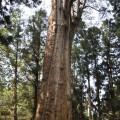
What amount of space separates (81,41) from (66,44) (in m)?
21.0

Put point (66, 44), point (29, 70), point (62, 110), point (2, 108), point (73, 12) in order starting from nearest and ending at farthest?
point (62, 110)
point (66, 44)
point (73, 12)
point (29, 70)
point (2, 108)

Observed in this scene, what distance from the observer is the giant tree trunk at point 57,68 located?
19.9 feet

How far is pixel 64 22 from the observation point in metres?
7.43

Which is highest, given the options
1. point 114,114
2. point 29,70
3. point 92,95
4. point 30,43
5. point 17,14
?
point 17,14

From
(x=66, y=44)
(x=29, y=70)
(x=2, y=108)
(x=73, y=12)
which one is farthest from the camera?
(x=2, y=108)

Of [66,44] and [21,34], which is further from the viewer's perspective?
[21,34]

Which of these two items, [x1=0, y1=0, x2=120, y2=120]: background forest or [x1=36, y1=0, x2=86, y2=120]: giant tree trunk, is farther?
[x1=0, y1=0, x2=120, y2=120]: background forest

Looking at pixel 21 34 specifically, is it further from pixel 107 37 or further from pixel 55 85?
pixel 55 85

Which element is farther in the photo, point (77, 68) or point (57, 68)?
point (77, 68)

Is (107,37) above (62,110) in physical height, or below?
above

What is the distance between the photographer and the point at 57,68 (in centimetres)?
662

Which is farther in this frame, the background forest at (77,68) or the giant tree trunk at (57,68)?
the background forest at (77,68)

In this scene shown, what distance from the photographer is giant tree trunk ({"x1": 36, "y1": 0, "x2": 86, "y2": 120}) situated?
605 cm

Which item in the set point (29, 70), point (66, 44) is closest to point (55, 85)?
point (66, 44)
